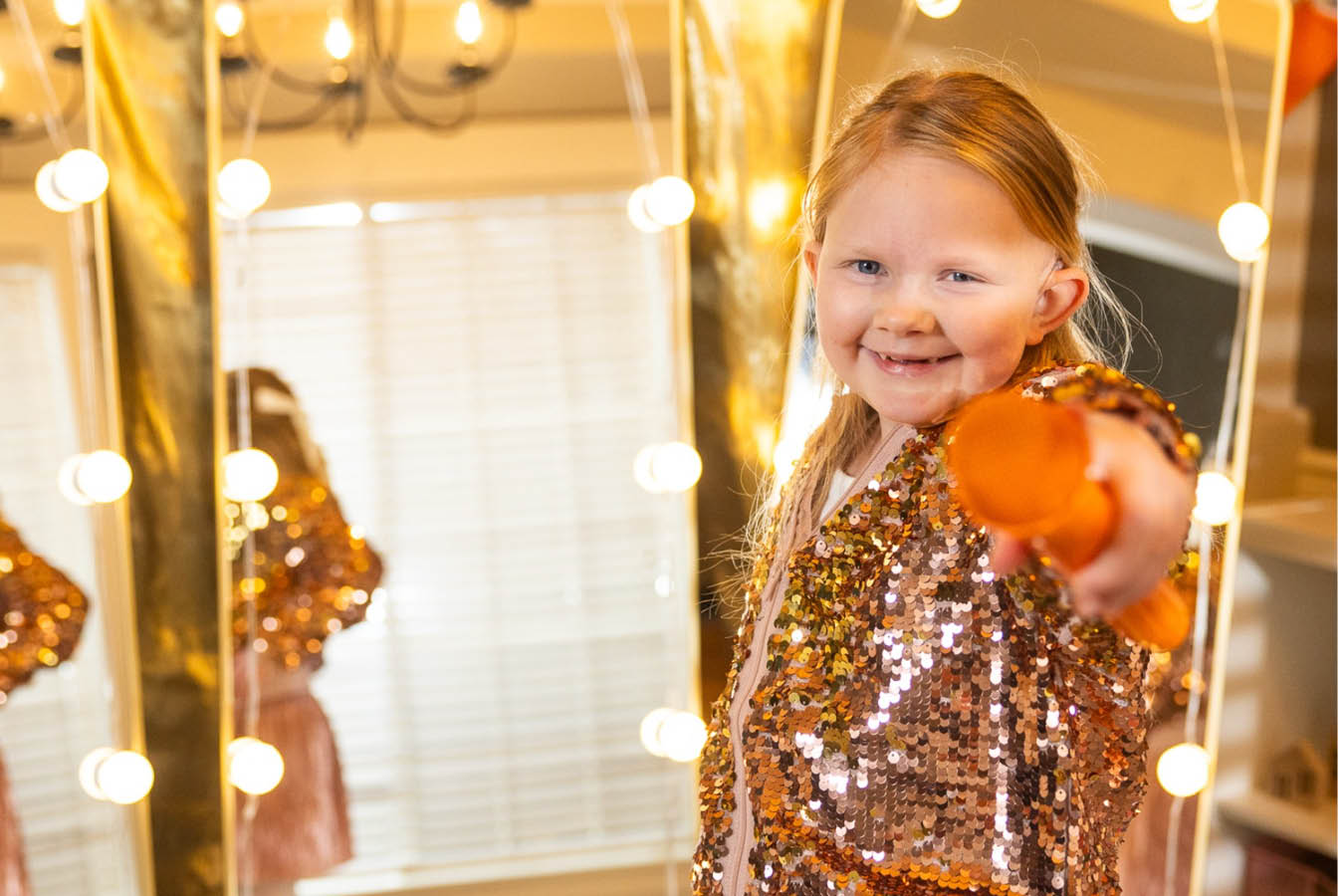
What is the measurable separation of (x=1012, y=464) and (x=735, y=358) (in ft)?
2.09

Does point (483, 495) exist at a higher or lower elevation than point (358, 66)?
lower

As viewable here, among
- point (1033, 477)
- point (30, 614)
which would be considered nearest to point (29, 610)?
point (30, 614)

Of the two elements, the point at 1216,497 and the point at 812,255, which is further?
the point at 1216,497

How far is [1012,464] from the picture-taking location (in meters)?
0.28

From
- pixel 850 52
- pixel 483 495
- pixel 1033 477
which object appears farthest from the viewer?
pixel 483 495

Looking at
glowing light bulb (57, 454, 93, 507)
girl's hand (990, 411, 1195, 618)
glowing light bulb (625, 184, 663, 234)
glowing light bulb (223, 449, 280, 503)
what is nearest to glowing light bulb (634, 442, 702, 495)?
glowing light bulb (625, 184, 663, 234)

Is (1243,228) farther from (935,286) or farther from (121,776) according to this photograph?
(121,776)

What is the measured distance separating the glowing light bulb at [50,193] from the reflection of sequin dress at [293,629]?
226 mm

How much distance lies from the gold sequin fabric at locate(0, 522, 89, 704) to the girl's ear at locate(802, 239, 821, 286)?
644mm

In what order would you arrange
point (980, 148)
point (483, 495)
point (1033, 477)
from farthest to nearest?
1. point (483, 495)
2. point (980, 148)
3. point (1033, 477)

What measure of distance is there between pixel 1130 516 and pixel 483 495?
67 cm

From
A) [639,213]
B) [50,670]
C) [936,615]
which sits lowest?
[50,670]

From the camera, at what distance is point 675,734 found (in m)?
0.93

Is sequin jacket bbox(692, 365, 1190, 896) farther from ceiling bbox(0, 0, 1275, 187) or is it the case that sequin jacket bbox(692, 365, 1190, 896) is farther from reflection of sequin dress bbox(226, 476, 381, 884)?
reflection of sequin dress bbox(226, 476, 381, 884)
